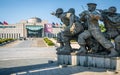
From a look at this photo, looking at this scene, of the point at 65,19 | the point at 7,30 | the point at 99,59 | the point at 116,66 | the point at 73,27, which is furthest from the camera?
the point at 7,30

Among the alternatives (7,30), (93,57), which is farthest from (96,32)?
(7,30)

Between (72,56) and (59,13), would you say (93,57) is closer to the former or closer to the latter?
(72,56)

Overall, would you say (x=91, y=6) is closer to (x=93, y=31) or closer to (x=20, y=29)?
(x=93, y=31)

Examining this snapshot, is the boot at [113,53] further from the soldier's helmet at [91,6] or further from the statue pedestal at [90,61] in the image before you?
the soldier's helmet at [91,6]

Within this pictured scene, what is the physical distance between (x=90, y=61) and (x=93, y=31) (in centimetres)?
111

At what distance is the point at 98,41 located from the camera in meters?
8.45

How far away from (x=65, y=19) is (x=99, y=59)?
227cm

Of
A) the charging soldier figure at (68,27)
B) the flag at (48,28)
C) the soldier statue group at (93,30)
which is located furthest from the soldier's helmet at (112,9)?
the flag at (48,28)

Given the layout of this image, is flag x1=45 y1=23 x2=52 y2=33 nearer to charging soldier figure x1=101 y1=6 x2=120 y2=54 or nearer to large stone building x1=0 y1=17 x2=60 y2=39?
large stone building x1=0 y1=17 x2=60 y2=39

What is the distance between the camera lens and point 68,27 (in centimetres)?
923

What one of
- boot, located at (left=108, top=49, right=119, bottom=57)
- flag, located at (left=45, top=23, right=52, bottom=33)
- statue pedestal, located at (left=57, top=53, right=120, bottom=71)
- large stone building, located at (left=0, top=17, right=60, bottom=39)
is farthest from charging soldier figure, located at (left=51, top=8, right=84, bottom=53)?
flag, located at (left=45, top=23, right=52, bottom=33)

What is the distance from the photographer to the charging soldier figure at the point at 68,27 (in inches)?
357

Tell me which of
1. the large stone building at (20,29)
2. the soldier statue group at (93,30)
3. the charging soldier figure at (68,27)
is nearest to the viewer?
the soldier statue group at (93,30)

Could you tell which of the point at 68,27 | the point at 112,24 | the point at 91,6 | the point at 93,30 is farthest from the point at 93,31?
the point at 68,27
